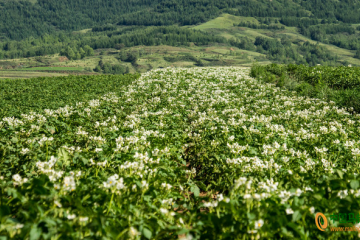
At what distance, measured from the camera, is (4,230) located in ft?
10.3

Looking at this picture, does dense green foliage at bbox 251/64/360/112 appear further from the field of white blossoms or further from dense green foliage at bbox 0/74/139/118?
dense green foliage at bbox 0/74/139/118

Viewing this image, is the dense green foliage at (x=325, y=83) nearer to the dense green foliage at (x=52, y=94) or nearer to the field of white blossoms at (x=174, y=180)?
the field of white blossoms at (x=174, y=180)

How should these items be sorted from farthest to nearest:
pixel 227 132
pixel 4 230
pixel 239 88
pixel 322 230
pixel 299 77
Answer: pixel 299 77 < pixel 239 88 < pixel 227 132 < pixel 322 230 < pixel 4 230

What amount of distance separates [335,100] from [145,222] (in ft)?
56.2

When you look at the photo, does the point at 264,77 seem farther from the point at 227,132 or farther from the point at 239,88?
the point at 227,132

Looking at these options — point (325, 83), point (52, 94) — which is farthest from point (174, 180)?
point (52, 94)

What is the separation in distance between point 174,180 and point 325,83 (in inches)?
811

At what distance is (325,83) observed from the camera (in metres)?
21.2

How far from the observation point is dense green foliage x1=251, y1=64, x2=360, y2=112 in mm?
16203

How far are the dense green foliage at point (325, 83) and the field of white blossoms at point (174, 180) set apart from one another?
491 centimetres

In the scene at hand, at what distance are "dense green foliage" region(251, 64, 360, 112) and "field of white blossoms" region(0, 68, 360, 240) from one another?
4.91 meters

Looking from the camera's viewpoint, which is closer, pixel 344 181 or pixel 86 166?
pixel 344 181

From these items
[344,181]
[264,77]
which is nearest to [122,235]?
[344,181]

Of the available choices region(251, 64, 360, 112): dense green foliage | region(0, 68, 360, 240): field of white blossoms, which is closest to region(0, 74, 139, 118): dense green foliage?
region(0, 68, 360, 240): field of white blossoms
